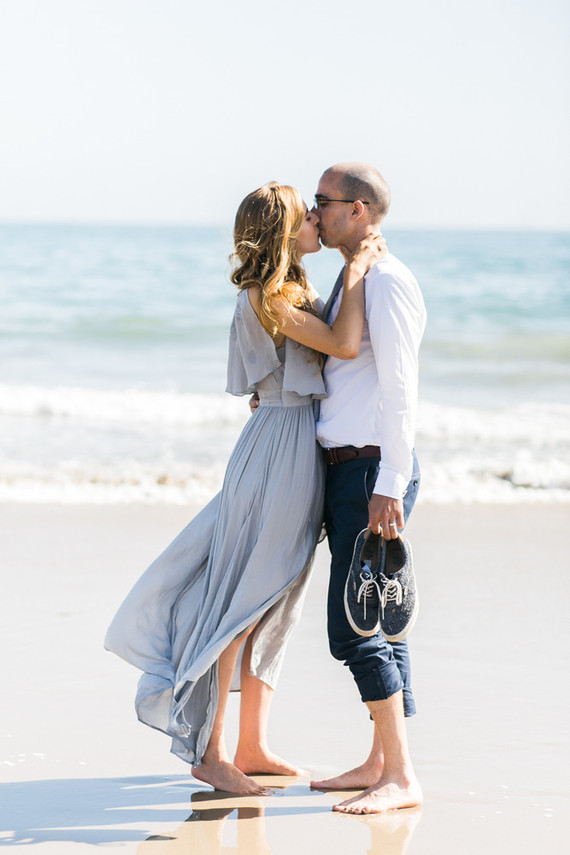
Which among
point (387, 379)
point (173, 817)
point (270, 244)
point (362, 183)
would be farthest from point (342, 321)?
point (173, 817)

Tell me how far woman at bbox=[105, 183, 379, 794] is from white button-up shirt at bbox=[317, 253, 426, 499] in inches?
3.2

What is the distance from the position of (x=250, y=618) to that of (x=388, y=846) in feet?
2.35

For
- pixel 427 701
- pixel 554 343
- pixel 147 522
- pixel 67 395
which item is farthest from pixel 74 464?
pixel 554 343

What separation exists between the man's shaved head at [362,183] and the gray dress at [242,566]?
44 cm

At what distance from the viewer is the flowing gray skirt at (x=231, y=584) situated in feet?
9.99

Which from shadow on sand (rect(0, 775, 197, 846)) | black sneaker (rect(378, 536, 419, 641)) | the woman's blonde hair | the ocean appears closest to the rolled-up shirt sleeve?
black sneaker (rect(378, 536, 419, 641))

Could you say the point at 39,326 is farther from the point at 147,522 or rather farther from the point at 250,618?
the point at 250,618

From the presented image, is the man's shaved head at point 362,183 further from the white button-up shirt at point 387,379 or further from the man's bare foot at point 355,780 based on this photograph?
the man's bare foot at point 355,780

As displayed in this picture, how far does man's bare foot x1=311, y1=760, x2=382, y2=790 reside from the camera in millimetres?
3068

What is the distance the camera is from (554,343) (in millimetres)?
17094

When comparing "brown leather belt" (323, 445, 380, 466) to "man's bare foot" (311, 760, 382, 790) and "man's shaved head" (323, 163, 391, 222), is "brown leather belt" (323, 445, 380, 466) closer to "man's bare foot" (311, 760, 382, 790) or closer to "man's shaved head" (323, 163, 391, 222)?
"man's shaved head" (323, 163, 391, 222)

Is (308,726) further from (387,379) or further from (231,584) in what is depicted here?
(387,379)

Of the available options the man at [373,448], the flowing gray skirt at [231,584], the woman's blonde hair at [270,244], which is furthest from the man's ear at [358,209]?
the flowing gray skirt at [231,584]

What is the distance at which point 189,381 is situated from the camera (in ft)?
44.7
